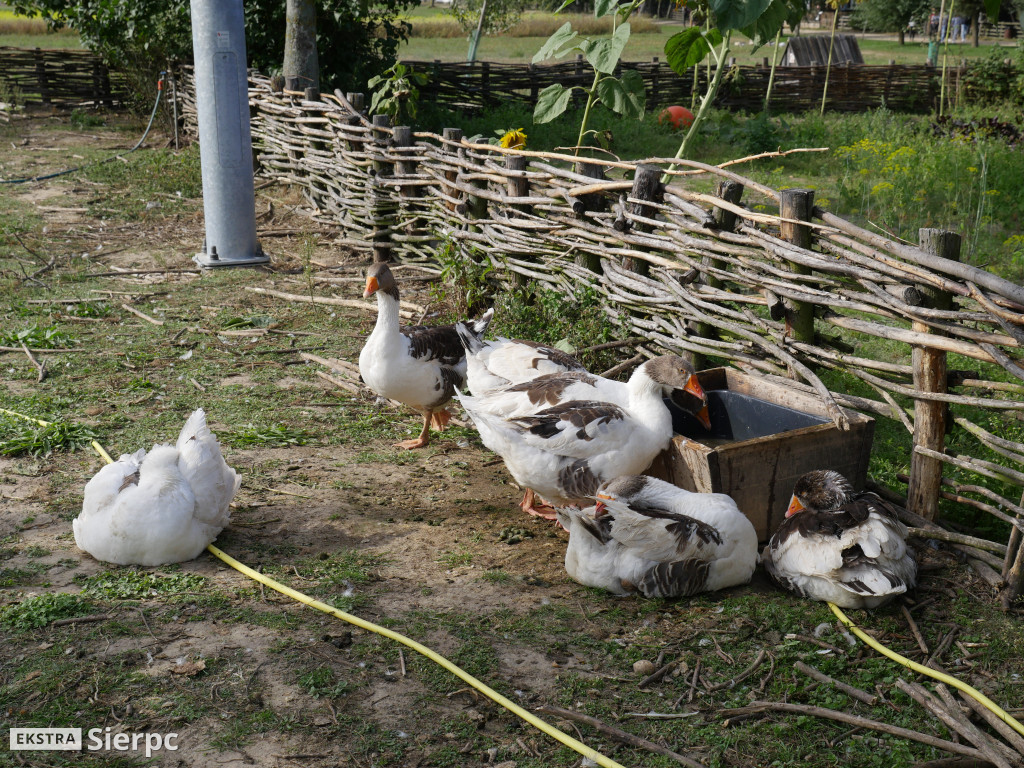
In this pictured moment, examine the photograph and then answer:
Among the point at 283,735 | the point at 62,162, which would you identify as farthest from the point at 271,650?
the point at 62,162

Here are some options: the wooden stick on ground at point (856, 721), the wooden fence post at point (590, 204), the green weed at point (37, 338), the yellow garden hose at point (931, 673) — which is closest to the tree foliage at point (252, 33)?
the green weed at point (37, 338)

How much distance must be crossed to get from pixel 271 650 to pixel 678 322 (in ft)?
9.07

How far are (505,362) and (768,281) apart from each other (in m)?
1.39

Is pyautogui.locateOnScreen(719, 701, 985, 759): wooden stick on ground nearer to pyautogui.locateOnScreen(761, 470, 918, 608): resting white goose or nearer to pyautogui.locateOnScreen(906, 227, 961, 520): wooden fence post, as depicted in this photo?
pyautogui.locateOnScreen(761, 470, 918, 608): resting white goose

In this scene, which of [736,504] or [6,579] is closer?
[6,579]

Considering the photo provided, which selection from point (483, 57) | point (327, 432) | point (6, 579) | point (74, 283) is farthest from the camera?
point (483, 57)

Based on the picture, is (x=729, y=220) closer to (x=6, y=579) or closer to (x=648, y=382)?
(x=648, y=382)

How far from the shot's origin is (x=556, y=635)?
319cm

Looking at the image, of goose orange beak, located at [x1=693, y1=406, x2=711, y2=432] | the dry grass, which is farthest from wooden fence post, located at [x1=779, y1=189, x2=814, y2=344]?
the dry grass

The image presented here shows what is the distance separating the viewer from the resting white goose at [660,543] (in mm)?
3350

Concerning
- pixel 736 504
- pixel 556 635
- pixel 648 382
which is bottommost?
pixel 556 635

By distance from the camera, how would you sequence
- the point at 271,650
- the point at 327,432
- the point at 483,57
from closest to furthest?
1. the point at 271,650
2. the point at 327,432
3. the point at 483,57

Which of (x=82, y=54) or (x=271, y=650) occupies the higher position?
(x=82, y=54)

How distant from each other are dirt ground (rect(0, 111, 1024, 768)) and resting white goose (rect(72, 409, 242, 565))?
0.09 meters
